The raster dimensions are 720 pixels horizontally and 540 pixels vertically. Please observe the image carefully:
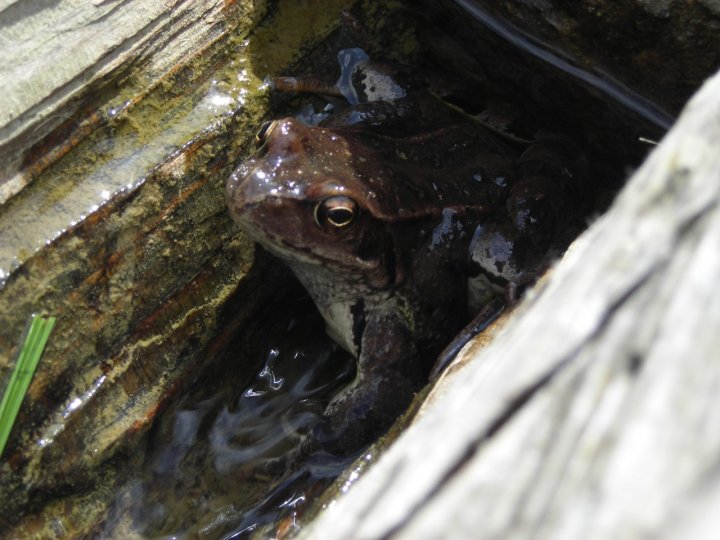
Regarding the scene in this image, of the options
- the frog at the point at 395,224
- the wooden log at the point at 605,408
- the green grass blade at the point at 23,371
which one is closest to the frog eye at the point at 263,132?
the frog at the point at 395,224

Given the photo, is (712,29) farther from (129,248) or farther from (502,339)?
(129,248)

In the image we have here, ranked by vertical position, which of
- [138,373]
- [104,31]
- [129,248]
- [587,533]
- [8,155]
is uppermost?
[104,31]

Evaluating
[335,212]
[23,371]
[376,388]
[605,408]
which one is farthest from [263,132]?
[605,408]

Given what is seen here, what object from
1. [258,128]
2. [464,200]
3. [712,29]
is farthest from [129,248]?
[712,29]

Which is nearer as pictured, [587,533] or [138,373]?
[587,533]

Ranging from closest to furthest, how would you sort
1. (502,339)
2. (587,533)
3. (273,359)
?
(587,533) < (502,339) < (273,359)

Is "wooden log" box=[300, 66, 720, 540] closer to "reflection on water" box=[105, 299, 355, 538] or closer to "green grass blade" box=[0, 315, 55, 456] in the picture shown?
"green grass blade" box=[0, 315, 55, 456]

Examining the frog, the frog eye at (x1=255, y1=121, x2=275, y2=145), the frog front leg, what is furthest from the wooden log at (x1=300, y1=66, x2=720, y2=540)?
the frog eye at (x1=255, y1=121, x2=275, y2=145)
